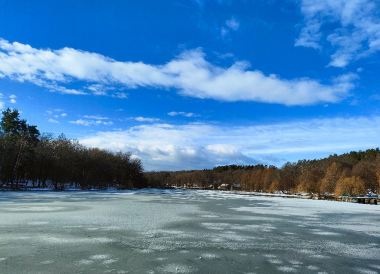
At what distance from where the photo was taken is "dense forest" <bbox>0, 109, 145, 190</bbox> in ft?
220

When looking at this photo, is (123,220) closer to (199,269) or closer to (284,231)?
(284,231)

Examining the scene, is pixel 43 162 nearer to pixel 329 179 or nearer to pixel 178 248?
pixel 329 179

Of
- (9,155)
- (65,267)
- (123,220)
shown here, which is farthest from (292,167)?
(65,267)

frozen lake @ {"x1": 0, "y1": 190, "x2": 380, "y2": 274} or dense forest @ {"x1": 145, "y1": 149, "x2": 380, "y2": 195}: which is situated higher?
dense forest @ {"x1": 145, "y1": 149, "x2": 380, "y2": 195}

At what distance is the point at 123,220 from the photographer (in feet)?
61.1

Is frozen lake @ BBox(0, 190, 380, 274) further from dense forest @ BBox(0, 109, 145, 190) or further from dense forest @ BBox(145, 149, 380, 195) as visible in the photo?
dense forest @ BBox(145, 149, 380, 195)

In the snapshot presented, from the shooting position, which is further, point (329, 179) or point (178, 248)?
point (329, 179)

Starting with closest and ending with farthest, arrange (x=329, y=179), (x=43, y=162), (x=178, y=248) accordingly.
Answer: (x=178, y=248) → (x=43, y=162) → (x=329, y=179)

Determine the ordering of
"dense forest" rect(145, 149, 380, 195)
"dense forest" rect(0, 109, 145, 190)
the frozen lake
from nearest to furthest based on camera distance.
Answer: the frozen lake
"dense forest" rect(0, 109, 145, 190)
"dense forest" rect(145, 149, 380, 195)

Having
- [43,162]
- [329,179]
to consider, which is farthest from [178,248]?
[329,179]

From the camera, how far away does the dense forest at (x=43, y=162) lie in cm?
6695

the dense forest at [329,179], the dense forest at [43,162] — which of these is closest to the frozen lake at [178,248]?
the dense forest at [43,162]

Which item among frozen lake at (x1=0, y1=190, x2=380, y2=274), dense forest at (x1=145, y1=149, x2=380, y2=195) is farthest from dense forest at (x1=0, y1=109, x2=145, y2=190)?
frozen lake at (x1=0, y1=190, x2=380, y2=274)

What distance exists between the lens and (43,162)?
7488cm
